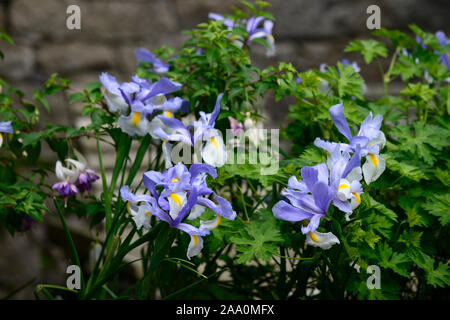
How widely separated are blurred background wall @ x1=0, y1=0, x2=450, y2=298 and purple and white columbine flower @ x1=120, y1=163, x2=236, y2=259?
1.49m

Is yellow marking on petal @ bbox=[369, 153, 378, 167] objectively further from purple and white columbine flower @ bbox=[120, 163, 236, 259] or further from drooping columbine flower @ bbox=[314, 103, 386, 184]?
purple and white columbine flower @ bbox=[120, 163, 236, 259]

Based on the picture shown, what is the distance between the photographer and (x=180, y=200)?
2.49 feet

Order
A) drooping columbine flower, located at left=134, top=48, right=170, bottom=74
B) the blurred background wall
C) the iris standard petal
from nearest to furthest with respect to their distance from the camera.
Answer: the iris standard petal → drooping columbine flower, located at left=134, top=48, right=170, bottom=74 → the blurred background wall

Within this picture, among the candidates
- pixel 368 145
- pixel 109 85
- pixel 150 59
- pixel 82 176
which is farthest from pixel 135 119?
pixel 368 145

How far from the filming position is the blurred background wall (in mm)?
2146

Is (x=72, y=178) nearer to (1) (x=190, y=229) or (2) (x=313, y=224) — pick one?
(1) (x=190, y=229)

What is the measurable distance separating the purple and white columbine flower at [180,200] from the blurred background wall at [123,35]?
1.49m

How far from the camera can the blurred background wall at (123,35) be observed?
2146 millimetres

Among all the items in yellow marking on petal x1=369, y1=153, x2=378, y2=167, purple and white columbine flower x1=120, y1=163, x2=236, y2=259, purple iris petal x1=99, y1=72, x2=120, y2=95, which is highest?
purple iris petal x1=99, y1=72, x2=120, y2=95

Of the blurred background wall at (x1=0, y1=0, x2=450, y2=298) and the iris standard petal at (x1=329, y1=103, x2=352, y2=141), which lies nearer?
the iris standard petal at (x1=329, y1=103, x2=352, y2=141)

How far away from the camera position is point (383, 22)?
2168 mm

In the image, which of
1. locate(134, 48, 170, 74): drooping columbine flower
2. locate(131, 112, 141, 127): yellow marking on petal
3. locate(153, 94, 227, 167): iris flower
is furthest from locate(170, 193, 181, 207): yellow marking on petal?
locate(134, 48, 170, 74): drooping columbine flower

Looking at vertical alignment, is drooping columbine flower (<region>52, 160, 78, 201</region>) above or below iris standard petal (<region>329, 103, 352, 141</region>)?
below
